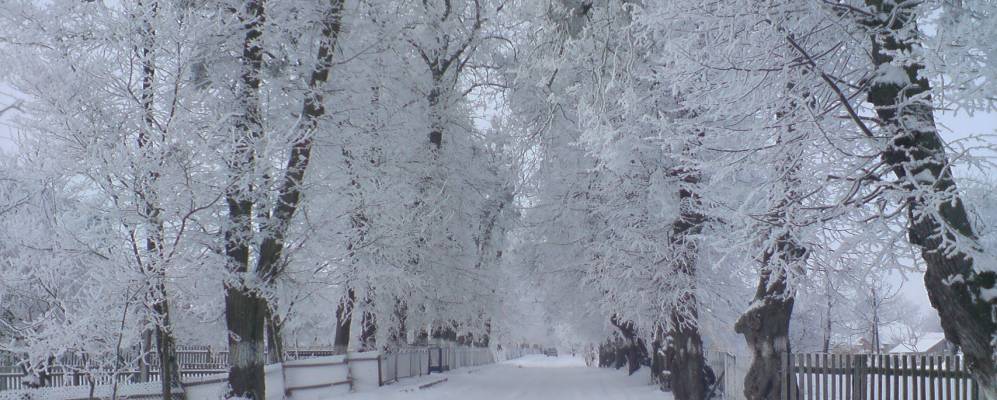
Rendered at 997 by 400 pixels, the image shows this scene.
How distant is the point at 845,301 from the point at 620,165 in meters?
4.54

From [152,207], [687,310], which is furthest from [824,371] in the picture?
[152,207]

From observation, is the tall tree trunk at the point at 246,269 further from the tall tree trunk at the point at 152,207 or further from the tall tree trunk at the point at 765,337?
the tall tree trunk at the point at 765,337

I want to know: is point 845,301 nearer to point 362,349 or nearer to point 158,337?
point 158,337

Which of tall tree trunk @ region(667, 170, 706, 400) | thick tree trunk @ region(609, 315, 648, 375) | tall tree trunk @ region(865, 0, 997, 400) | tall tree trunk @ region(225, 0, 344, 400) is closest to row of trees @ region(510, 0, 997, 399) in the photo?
tall tree trunk @ region(865, 0, 997, 400)

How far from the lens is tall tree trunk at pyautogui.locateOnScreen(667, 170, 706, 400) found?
15727mm

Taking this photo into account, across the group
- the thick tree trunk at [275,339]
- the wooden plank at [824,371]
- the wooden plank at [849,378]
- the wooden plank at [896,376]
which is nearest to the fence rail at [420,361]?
the thick tree trunk at [275,339]

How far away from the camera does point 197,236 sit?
10.8 meters

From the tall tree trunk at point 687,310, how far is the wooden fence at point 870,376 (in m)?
3.39

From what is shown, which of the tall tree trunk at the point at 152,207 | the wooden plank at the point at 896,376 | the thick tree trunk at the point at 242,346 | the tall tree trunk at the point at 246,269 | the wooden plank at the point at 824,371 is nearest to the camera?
the tall tree trunk at the point at 152,207

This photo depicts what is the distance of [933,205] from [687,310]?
10350 mm

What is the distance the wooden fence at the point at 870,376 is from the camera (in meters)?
11.7

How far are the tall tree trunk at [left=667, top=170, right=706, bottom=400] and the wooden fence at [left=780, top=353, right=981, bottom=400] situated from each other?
339 cm

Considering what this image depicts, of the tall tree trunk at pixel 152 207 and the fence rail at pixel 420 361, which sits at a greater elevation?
the tall tree trunk at pixel 152 207

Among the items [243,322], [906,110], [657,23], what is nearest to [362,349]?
[243,322]
